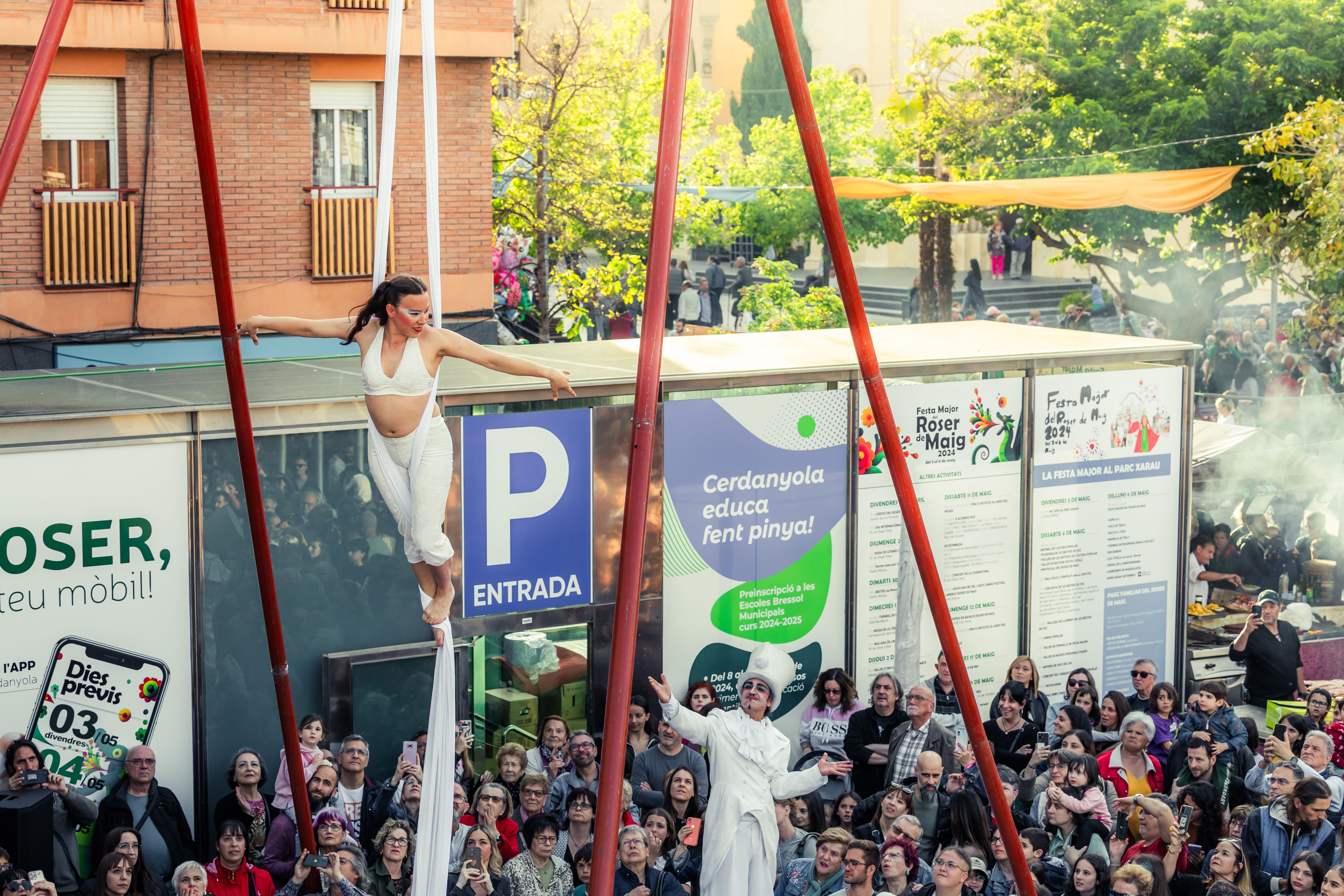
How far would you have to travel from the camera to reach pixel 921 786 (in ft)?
34.6

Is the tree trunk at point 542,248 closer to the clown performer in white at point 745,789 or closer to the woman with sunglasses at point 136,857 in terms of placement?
the clown performer in white at point 745,789

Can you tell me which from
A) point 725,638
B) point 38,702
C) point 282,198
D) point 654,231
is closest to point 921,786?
point 725,638

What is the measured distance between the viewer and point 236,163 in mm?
19828

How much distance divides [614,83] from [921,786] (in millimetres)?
19209

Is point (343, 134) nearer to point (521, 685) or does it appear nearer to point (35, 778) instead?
point (521, 685)

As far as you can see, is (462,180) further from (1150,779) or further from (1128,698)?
(1150,779)

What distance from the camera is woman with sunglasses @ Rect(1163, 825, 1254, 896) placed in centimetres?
927

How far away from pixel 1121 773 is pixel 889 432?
3964mm

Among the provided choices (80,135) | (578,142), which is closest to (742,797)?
(80,135)

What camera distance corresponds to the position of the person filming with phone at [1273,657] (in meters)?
14.4

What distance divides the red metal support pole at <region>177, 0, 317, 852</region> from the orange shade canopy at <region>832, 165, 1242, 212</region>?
17.3m

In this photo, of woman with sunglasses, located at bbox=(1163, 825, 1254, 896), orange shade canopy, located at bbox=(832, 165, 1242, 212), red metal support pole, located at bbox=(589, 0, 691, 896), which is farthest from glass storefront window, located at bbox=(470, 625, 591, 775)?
orange shade canopy, located at bbox=(832, 165, 1242, 212)

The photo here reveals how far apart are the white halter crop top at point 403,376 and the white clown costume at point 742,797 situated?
3.46 m

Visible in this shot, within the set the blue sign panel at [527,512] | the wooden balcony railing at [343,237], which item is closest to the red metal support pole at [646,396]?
the blue sign panel at [527,512]
